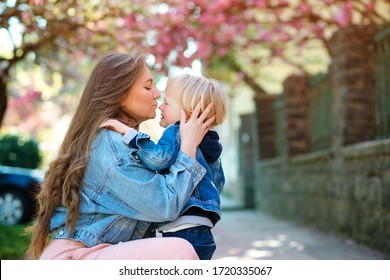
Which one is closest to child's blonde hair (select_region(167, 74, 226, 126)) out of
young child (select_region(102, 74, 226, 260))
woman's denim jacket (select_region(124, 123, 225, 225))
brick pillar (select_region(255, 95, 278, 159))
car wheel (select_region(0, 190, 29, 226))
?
young child (select_region(102, 74, 226, 260))

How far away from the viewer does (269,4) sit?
392 inches

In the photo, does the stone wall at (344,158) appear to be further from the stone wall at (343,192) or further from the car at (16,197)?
the car at (16,197)

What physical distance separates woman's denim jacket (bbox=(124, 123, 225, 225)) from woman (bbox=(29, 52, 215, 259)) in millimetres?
34

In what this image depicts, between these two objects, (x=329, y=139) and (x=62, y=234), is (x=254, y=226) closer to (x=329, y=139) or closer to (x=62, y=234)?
(x=329, y=139)

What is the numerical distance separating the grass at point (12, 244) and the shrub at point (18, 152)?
6.09 metres

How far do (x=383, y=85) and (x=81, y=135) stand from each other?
4.38 m

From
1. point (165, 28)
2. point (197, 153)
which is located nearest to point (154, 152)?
point (197, 153)

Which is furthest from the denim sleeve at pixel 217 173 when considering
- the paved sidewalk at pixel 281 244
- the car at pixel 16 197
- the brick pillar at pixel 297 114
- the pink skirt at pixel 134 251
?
the car at pixel 16 197

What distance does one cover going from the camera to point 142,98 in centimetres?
298

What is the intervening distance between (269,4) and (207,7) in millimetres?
994

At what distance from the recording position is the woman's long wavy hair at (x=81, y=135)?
2.76 m

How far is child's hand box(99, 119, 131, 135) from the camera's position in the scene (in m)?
2.81
